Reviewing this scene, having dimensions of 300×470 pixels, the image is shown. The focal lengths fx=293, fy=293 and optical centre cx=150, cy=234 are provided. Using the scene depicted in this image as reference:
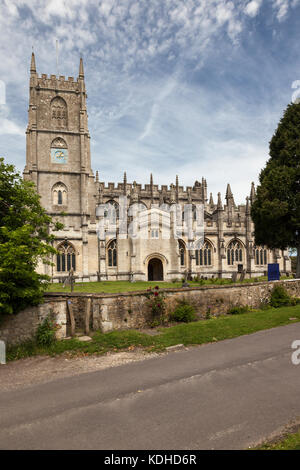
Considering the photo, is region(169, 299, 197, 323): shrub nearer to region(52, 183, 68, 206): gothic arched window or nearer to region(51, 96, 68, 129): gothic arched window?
region(52, 183, 68, 206): gothic arched window

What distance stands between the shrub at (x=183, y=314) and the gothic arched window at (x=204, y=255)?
2236cm

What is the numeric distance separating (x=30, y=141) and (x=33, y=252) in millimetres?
35124

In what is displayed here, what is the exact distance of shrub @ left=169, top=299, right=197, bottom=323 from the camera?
48.3 feet

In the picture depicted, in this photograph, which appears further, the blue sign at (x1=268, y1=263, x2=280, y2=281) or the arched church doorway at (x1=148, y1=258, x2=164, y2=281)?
the arched church doorway at (x1=148, y1=258, x2=164, y2=281)

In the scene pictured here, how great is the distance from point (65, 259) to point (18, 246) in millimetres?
24645

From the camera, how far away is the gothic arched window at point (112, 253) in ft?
116

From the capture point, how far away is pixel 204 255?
3753 centimetres

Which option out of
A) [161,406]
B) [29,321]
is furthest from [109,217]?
[161,406]

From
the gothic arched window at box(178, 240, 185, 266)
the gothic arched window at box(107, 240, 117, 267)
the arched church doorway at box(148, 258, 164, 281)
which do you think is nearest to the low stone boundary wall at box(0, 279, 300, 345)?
the arched church doorway at box(148, 258, 164, 281)

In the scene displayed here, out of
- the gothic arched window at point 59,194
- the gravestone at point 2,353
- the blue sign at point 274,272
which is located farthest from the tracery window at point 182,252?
the gravestone at point 2,353

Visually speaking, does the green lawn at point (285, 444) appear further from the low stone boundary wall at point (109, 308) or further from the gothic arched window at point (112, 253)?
the gothic arched window at point (112, 253)

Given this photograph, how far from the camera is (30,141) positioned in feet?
134

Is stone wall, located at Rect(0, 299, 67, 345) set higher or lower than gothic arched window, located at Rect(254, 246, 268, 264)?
lower

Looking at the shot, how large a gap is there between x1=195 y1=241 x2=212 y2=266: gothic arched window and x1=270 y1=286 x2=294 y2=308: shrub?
18.7 meters
